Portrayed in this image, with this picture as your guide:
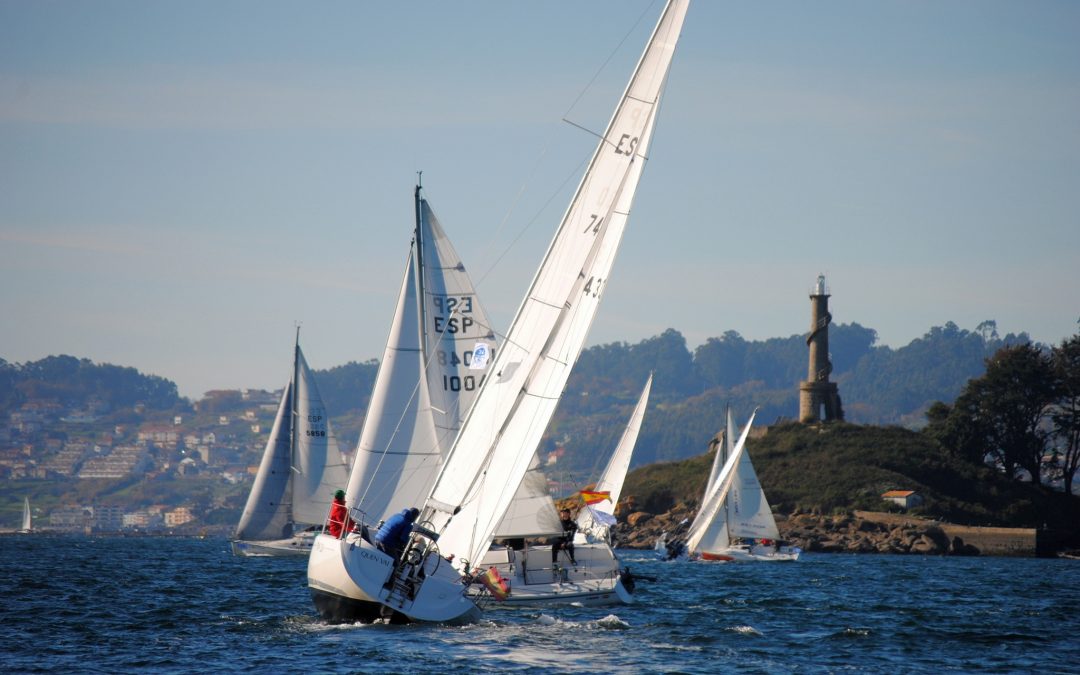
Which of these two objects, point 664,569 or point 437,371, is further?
point 664,569

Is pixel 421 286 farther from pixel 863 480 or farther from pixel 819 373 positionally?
pixel 819 373

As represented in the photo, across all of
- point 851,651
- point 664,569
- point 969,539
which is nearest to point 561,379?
point 851,651

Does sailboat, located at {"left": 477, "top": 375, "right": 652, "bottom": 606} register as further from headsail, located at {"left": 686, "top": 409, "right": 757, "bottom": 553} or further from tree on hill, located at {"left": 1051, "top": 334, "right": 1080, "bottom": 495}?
tree on hill, located at {"left": 1051, "top": 334, "right": 1080, "bottom": 495}

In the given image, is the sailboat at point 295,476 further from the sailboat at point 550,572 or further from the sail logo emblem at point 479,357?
the sailboat at point 550,572

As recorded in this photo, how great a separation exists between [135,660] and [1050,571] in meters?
47.8

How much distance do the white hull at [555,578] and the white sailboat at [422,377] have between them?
328 centimetres

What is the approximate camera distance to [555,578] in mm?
31375

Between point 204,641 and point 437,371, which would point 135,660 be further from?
point 437,371

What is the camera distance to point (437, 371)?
34.8 meters

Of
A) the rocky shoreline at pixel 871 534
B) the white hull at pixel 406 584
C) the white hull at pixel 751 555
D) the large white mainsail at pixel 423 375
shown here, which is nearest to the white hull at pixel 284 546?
the white hull at pixel 751 555

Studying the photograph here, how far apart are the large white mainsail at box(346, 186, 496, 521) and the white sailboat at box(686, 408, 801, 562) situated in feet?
103

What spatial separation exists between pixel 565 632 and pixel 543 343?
5637mm

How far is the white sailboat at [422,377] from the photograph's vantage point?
111 feet

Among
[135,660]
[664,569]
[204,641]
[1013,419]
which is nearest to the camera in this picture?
[135,660]
